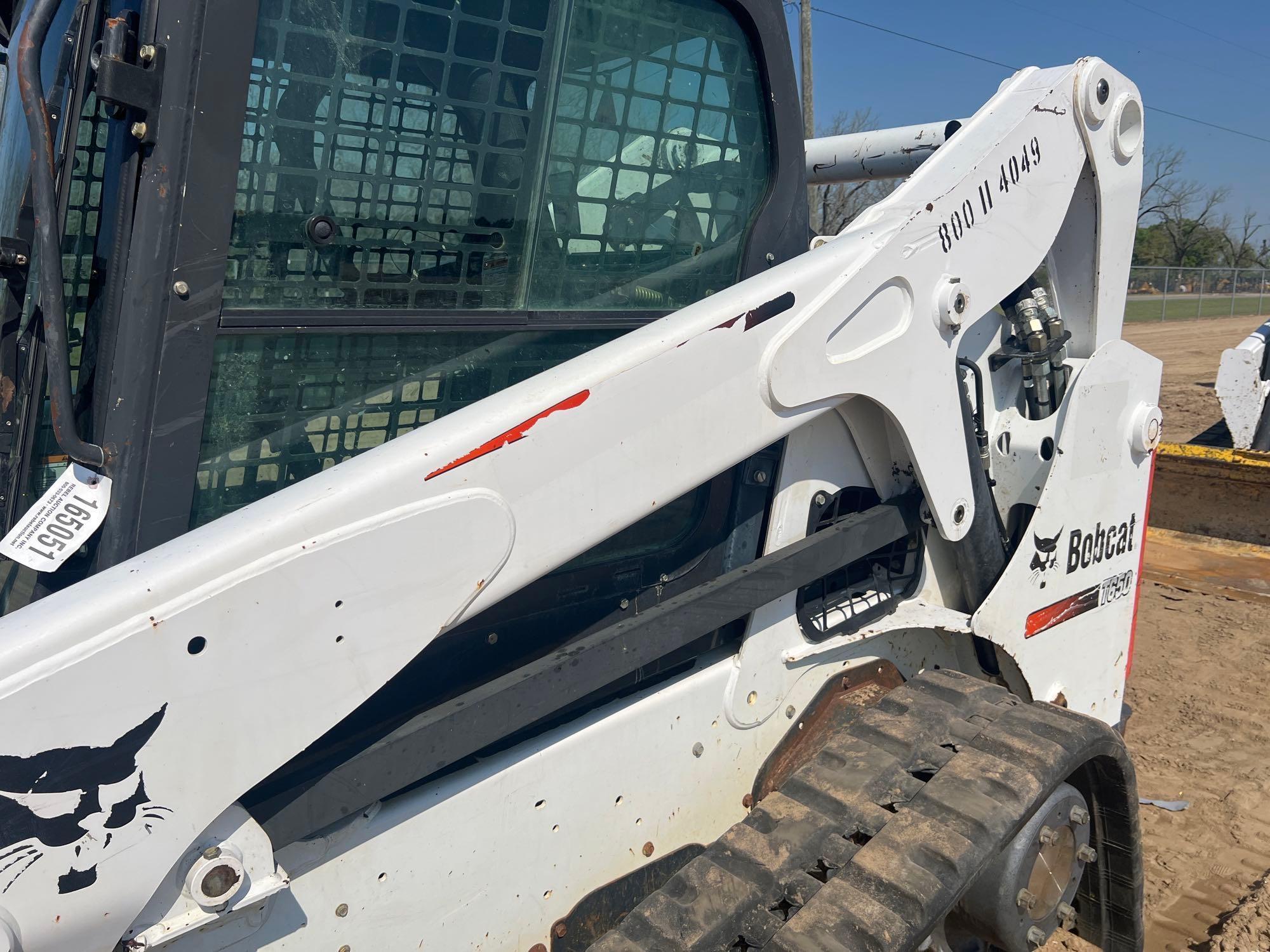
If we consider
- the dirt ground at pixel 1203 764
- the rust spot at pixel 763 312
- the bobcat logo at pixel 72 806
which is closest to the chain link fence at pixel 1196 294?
the dirt ground at pixel 1203 764

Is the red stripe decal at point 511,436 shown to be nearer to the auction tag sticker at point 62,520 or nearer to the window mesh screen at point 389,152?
the window mesh screen at point 389,152

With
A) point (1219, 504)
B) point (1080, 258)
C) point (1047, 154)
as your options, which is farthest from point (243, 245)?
point (1219, 504)

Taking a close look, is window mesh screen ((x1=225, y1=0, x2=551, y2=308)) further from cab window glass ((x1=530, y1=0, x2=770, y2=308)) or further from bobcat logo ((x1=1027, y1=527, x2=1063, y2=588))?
bobcat logo ((x1=1027, y1=527, x2=1063, y2=588))

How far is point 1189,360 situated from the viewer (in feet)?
62.9

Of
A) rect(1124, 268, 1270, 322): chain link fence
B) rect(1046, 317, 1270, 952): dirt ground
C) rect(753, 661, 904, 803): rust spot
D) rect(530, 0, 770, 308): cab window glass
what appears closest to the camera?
rect(530, 0, 770, 308): cab window glass

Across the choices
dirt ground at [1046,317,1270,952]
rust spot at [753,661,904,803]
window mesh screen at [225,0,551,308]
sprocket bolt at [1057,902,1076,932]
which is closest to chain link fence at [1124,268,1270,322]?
dirt ground at [1046,317,1270,952]

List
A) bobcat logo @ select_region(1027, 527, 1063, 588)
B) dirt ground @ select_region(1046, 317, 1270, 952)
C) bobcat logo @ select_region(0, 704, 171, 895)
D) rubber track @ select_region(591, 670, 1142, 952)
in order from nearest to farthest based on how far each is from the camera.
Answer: bobcat logo @ select_region(0, 704, 171, 895) < rubber track @ select_region(591, 670, 1142, 952) < bobcat logo @ select_region(1027, 527, 1063, 588) < dirt ground @ select_region(1046, 317, 1270, 952)

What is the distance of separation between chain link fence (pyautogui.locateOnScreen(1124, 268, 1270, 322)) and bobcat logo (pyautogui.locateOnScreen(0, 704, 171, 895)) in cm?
3137

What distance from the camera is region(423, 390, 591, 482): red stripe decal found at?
59.5 inches

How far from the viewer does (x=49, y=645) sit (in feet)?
4.03

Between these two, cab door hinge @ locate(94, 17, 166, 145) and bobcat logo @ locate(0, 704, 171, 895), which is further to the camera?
cab door hinge @ locate(94, 17, 166, 145)

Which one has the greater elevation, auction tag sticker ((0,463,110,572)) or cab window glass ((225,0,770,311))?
cab window glass ((225,0,770,311))

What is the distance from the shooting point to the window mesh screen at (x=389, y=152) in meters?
1.55

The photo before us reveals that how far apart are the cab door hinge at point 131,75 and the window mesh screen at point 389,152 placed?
121 millimetres
